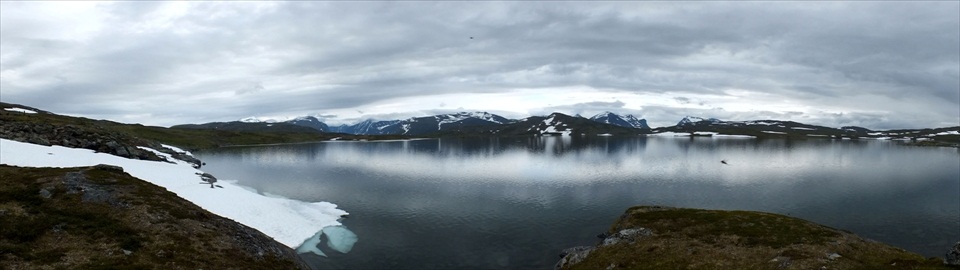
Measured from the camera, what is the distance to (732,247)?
133ft

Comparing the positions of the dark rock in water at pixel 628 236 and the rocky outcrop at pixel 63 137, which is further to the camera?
the rocky outcrop at pixel 63 137

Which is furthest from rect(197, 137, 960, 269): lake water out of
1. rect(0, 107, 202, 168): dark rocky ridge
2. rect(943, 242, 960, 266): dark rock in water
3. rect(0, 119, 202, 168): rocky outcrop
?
rect(943, 242, 960, 266): dark rock in water

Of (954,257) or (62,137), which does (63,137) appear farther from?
(954,257)

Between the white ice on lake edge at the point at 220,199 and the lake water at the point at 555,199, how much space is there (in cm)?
588

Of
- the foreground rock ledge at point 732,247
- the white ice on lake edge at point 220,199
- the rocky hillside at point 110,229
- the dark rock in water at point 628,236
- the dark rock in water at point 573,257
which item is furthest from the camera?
the white ice on lake edge at point 220,199

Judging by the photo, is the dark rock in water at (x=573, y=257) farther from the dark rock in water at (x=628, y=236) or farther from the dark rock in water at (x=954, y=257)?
the dark rock in water at (x=954, y=257)

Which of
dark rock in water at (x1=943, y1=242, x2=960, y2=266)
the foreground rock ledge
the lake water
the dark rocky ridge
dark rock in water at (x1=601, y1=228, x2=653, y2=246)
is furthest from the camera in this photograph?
the dark rocky ridge

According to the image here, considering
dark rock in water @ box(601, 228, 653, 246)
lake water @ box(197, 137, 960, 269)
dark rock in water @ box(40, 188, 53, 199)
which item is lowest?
lake water @ box(197, 137, 960, 269)

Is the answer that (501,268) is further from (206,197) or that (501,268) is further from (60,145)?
(60,145)

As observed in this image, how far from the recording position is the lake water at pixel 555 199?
56.5m

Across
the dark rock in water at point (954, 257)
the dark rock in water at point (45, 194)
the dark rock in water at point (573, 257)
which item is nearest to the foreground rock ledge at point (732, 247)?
the dark rock in water at point (573, 257)

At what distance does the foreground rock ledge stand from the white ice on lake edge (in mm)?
36573

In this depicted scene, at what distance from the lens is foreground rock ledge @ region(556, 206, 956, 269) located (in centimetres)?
3459

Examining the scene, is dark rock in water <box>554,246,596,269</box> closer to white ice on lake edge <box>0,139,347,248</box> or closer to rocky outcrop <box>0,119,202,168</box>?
white ice on lake edge <box>0,139,347,248</box>
